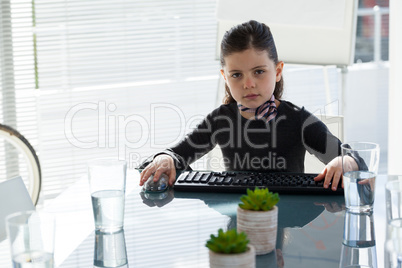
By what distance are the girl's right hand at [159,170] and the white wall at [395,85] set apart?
1.63 m

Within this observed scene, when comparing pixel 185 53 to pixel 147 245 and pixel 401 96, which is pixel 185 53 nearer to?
pixel 401 96

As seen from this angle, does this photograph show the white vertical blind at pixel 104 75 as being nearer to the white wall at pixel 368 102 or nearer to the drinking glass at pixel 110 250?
the white wall at pixel 368 102

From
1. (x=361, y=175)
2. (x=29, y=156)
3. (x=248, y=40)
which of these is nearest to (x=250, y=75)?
(x=248, y=40)

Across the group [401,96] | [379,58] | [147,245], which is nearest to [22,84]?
[401,96]

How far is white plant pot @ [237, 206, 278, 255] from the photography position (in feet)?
3.39

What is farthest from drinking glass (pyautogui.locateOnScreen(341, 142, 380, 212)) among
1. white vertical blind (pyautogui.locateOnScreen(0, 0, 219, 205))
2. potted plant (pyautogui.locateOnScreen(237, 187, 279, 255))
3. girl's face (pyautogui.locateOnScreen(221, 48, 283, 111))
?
white vertical blind (pyautogui.locateOnScreen(0, 0, 219, 205))

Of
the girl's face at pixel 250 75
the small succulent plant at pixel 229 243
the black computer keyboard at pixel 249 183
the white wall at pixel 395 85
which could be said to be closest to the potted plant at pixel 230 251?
the small succulent plant at pixel 229 243

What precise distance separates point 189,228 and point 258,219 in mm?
245

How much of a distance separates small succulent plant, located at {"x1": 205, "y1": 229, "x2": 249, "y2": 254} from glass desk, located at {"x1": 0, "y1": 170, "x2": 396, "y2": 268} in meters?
0.17

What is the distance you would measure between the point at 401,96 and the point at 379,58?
74.6 inches

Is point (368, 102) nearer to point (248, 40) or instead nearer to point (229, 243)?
point (248, 40)

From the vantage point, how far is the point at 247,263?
0.85 metres

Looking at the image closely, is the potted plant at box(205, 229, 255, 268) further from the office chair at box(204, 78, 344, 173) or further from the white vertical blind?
the white vertical blind

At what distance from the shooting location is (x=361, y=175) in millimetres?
1223
